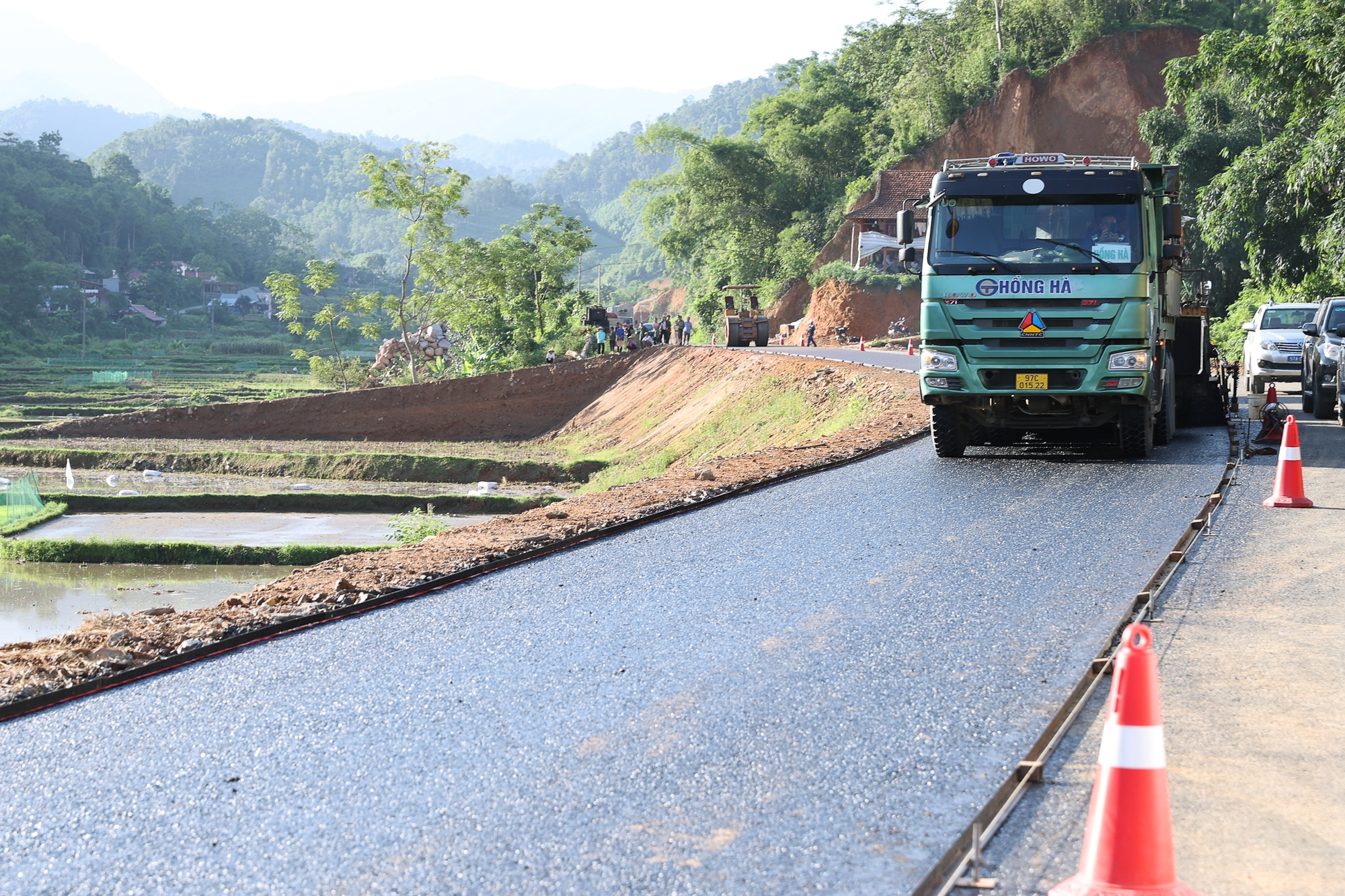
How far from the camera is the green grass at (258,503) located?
31.0 metres

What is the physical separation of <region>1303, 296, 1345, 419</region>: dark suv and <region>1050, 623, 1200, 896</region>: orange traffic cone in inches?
668

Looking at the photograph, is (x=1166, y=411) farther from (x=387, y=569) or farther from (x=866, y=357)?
(x=866, y=357)

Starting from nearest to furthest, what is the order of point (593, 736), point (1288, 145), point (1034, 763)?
point (1034, 763) < point (593, 736) < point (1288, 145)

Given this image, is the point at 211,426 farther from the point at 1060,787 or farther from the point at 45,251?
Answer: the point at 45,251

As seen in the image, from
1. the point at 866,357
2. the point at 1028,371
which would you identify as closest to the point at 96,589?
→ the point at 1028,371

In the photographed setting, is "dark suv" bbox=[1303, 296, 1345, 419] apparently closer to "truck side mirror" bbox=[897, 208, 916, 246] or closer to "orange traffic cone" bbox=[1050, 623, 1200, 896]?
"truck side mirror" bbox=[897, 208, 916, 246]

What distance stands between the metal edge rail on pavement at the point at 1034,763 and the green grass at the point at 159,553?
19.1 m

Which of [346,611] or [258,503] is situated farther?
[258,503]

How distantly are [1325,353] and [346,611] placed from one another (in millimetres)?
17001

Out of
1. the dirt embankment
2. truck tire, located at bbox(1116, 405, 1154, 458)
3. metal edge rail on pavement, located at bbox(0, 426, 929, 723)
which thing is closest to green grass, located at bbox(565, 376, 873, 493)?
truck tire, located at bbox(1116, 405, 1154, 458)

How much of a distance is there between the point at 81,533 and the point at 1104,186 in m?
24.5

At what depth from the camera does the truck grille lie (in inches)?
504

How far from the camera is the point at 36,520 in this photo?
2891 centimetres

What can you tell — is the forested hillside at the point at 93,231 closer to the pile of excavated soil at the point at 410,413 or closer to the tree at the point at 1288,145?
the pile of excavated soil at the point at 410,413
